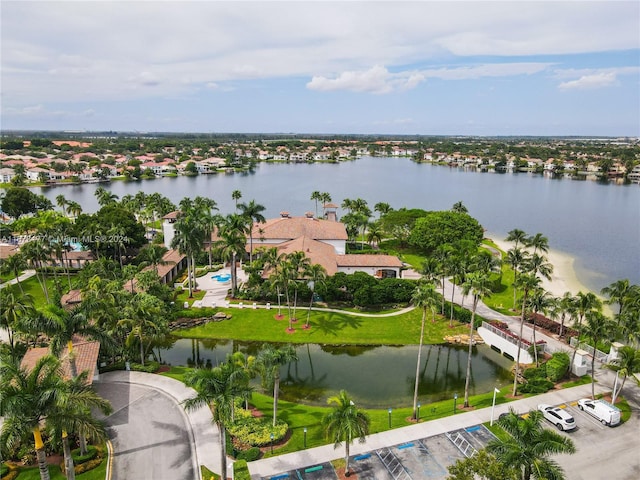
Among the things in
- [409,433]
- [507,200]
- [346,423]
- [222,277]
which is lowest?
[409,433]

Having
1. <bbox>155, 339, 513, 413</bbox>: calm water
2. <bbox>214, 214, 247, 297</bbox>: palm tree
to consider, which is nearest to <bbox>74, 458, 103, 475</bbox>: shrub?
<bbox>155, 339, 513, 413</bbox>: calm water

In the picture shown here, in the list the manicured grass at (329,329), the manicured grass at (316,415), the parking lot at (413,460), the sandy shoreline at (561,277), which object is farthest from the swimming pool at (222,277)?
the sandy shoreline at (561,277)

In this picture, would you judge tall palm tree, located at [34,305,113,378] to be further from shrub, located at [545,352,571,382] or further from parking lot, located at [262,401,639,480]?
shrub, located at [545,352,571,382]

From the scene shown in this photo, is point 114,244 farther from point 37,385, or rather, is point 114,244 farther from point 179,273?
point 37,385

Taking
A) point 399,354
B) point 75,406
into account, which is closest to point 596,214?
point 399,354

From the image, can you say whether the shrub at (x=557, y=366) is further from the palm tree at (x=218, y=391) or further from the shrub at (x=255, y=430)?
the palm tree at (x=218, y=391)

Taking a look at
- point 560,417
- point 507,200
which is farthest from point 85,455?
point 507,200

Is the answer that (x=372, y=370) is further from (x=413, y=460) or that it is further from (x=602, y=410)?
(x=602, y=410)
